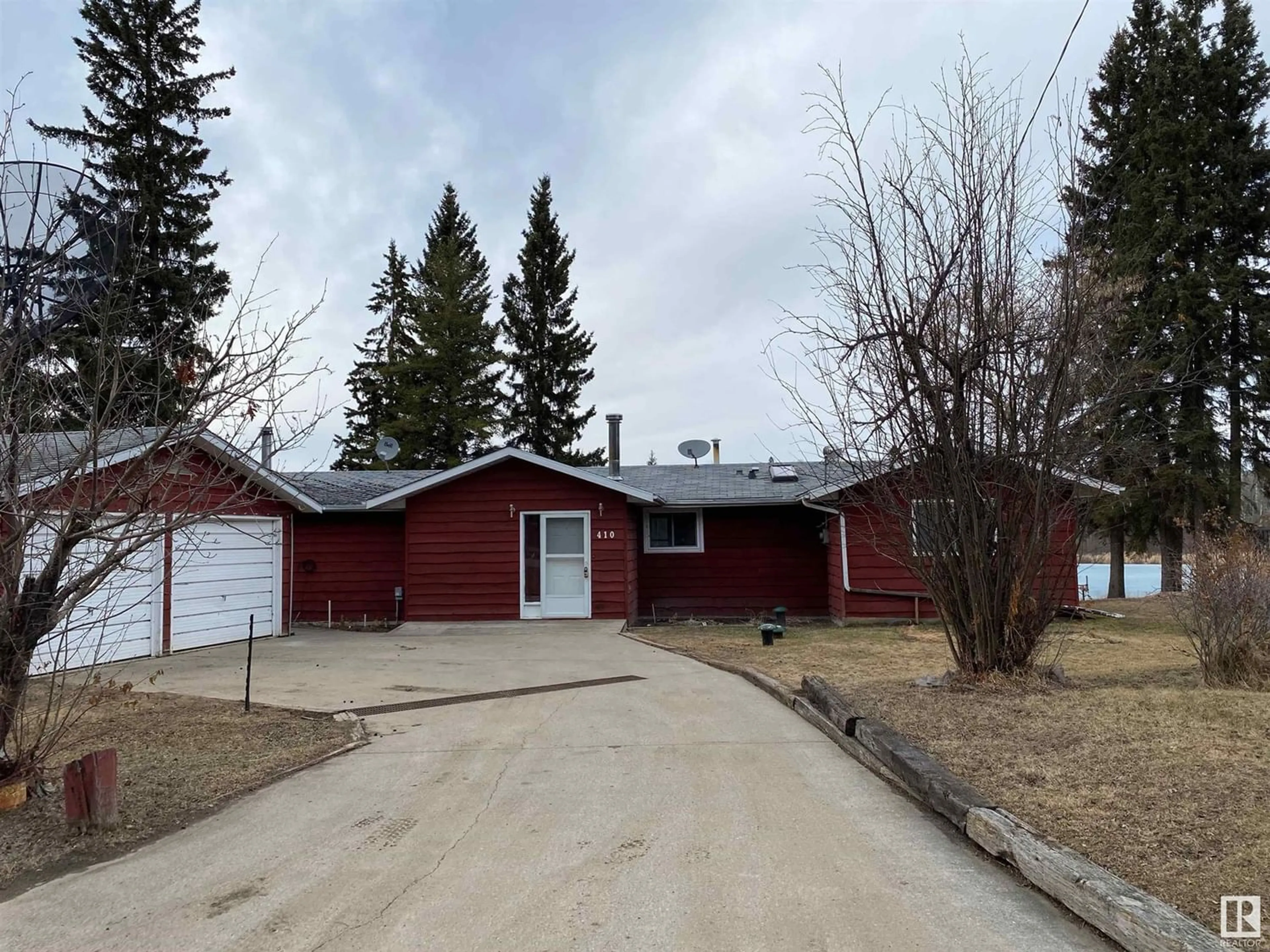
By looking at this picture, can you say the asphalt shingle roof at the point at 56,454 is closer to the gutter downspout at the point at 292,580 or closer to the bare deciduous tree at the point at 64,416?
the bare deciduous tree at the point at 64,416

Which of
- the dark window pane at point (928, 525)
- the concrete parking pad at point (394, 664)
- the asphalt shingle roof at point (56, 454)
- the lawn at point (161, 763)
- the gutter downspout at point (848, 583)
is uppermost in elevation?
the asphalt shingle roof at point (56, 454)

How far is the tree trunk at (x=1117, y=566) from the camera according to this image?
833 inches

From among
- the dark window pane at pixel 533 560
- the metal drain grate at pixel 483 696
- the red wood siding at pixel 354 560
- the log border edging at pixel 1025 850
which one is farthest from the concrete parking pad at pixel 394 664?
the log border edging at pixel 1025 850

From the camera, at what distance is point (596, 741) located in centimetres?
609

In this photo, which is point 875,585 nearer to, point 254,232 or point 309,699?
point 309,699

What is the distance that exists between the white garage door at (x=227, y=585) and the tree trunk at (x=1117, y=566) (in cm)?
2040

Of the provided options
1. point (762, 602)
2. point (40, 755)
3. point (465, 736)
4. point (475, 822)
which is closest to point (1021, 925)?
point (475, 822)

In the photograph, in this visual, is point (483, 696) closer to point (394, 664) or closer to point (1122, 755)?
point (394, 664)

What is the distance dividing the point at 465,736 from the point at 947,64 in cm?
735

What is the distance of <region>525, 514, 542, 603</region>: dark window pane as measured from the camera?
14.2 meters

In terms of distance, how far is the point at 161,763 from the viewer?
17.7 ft

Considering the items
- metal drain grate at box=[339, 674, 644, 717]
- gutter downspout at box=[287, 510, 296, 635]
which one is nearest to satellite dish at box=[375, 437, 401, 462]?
gutter downspout at box=[287, 510, 296, 635]

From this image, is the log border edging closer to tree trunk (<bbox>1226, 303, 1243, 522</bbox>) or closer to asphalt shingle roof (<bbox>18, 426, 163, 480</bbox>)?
asphalt shingle roof (<bbox>18, 426, 163, 480</bbox>)

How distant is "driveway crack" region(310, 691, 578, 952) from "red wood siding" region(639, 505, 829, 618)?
977 centimetres
